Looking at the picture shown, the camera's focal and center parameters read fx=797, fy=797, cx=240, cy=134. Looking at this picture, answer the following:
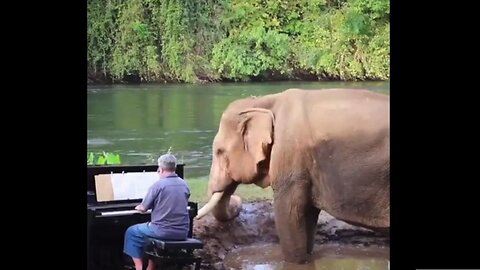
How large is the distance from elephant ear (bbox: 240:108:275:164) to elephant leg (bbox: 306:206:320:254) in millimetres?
330

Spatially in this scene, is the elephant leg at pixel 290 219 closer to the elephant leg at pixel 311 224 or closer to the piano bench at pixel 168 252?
the elephant leg at pixel 311 224

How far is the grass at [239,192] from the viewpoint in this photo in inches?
141

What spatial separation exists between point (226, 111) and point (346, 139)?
1.82 ft

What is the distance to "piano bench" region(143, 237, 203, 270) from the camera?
3465 mm

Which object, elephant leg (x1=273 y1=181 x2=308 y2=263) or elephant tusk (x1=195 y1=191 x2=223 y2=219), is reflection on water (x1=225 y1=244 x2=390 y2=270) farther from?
elephant tusk (x1=195 y1=191 x2=223 y2=219)

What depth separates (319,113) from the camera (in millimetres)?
3611

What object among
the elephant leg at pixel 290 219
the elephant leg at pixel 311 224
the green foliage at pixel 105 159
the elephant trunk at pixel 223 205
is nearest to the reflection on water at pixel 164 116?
the green foliage at pixel 105 159

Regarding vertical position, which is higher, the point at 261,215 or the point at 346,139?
the point at 346,139

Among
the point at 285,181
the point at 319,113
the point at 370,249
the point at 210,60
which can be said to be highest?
the point at 210,60

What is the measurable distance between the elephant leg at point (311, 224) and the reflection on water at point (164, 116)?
51 centimetres
